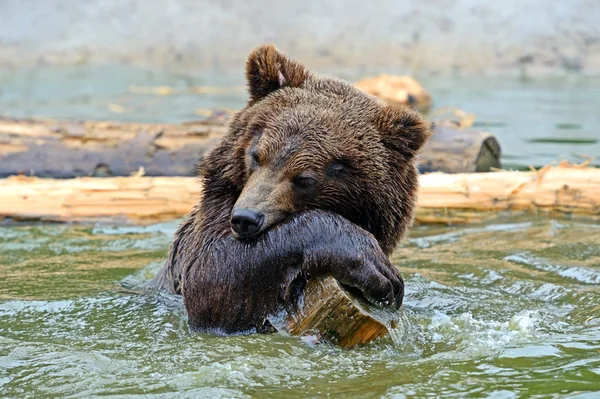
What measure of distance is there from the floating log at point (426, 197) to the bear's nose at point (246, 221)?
526 cm

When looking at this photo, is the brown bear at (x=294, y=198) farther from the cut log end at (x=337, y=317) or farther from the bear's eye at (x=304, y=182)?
the cut log end at (x=337, y=317)

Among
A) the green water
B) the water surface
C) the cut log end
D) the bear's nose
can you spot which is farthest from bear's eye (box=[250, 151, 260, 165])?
the water surface

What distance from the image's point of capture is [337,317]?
580 centimetres

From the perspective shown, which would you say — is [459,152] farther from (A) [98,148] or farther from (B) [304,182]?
(B) [304,182]

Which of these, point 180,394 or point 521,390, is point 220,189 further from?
point 521,390

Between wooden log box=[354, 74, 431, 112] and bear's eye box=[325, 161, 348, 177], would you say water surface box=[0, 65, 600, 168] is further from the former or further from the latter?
bear's eye box=[325, 161, 348, 177]

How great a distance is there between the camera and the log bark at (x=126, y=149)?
39.8 ft

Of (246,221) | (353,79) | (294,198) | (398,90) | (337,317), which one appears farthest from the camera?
(353,79)

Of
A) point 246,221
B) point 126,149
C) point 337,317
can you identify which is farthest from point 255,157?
point 126,149

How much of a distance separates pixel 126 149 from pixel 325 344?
7100 millimetres

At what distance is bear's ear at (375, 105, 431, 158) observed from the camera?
6512mm

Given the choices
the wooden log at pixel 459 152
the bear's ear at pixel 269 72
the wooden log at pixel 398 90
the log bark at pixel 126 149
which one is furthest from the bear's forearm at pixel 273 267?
the wooden log at pixel 398 90

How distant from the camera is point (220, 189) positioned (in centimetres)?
659

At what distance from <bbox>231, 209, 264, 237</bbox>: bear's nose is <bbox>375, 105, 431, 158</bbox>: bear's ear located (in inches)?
48.6
